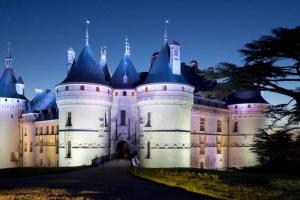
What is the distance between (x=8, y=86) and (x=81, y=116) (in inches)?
787

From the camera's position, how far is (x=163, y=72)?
34969mm

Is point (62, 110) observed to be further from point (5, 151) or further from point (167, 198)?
point (167, 198)

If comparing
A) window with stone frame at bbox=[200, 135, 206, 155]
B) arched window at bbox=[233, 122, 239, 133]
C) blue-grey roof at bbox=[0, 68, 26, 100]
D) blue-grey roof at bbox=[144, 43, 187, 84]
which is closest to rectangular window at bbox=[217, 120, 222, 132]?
arched window at bbox=[233, 122, 239, 133]

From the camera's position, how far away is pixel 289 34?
15.7 metres

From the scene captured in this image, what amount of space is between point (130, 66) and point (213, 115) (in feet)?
34.4

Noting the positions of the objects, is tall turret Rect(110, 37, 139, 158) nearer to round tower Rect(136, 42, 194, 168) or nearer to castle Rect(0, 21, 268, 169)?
castle Rect(0, 21, 268, 169)

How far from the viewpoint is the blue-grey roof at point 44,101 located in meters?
51.2

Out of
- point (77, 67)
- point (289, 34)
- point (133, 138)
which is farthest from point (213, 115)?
point (289, 34)

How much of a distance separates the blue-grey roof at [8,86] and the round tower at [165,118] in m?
21.6

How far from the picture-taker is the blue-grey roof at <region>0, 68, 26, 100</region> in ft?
164

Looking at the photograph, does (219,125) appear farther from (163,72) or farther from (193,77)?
(163,72)

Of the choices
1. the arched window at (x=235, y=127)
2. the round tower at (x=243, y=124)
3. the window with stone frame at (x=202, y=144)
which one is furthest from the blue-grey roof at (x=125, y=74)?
the arched window at (x=235, y=127)

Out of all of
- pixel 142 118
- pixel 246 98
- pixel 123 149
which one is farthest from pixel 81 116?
pixel 246 98

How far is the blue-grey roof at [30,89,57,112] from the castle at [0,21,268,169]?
1.39 meters
